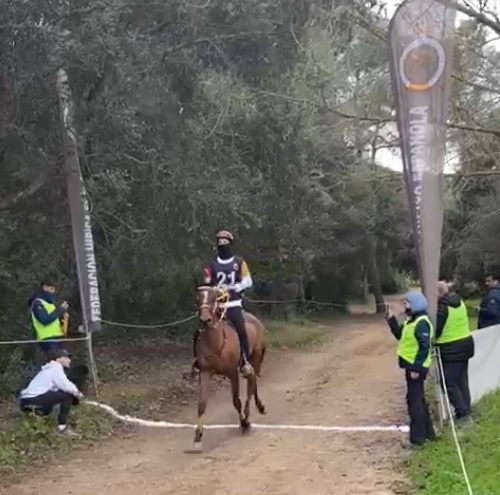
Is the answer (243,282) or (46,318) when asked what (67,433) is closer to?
(46,318)

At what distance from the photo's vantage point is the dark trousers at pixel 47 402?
11.4 m

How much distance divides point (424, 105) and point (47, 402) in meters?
5.99

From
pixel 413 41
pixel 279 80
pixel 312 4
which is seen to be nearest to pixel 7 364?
pixel 279 80

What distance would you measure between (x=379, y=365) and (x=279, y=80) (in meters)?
8.11

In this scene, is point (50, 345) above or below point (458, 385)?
above

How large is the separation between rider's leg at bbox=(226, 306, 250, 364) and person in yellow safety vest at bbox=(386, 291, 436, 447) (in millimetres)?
2673

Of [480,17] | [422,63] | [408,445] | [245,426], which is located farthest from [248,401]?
[480,17]

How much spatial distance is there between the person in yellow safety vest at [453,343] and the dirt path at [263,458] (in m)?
0.92

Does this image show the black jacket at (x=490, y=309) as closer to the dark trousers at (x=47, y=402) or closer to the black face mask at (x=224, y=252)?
the black face mask at (x=224, y=252)

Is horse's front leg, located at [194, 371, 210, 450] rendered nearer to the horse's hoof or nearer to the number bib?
the horse's hoof

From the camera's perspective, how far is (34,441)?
1102 cm

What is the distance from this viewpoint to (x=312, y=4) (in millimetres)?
12375

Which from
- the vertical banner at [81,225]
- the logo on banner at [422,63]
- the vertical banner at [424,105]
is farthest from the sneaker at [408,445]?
the vertical banner at [81,225]

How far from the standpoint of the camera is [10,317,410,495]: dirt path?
29.6ft
